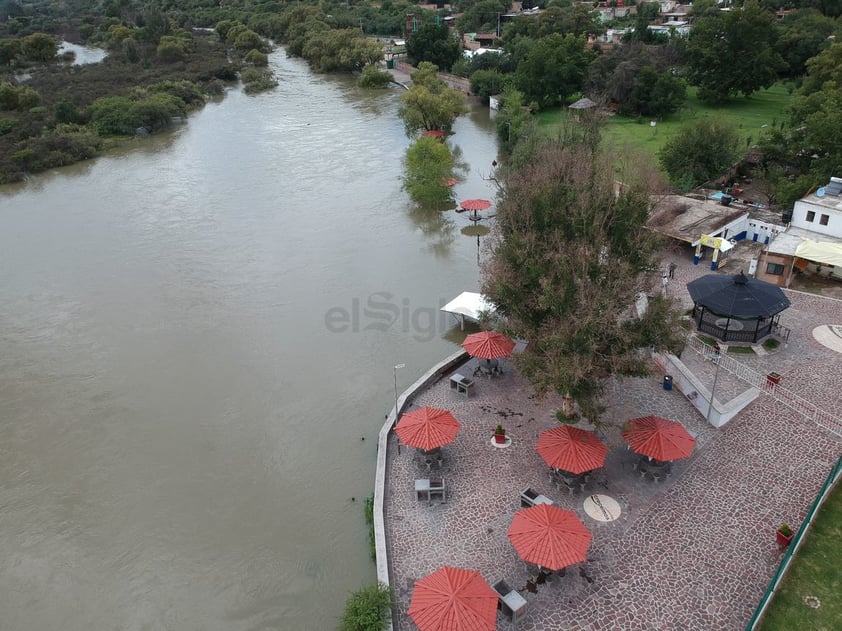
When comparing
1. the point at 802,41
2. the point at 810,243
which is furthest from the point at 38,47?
the point at 810,243

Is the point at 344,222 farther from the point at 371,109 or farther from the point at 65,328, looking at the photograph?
the point at 371,109

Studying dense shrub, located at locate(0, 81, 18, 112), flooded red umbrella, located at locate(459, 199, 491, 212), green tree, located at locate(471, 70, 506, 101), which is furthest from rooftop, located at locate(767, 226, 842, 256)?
dense shrub, located at locate(0, 81, 18, 112)

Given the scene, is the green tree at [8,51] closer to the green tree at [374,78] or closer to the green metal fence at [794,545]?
the green tree at [374,78]

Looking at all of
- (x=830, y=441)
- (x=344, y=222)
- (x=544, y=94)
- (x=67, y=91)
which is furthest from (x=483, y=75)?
(x=830, y=441)

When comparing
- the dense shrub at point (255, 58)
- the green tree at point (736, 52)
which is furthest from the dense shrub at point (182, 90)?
the green tree at point (736, 52)

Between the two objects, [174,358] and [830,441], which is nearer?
[830,441]

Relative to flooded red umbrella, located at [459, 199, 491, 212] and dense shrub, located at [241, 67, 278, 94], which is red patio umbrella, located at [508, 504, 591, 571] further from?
dense shrub, located at [241, 67, 278, 94]

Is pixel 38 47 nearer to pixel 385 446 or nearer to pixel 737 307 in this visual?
pixel 385 446
